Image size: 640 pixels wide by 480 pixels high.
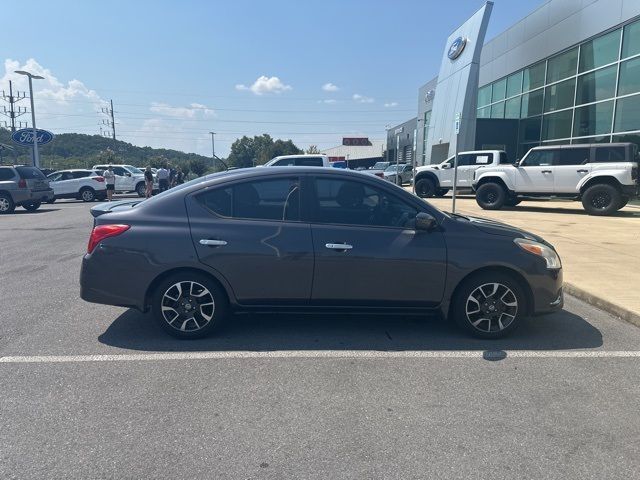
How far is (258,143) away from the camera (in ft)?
345

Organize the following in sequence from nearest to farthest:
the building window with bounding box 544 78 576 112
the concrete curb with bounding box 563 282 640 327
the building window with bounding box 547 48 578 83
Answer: the concrete curb with bounding box 563 282 640 327 → the building window with bounding box 547 48 578 83 → the building window with bounding box 544 78 576 112

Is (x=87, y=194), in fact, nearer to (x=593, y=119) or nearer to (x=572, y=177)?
(x=572, y=177)

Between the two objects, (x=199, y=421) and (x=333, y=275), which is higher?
(x=333, y=275)

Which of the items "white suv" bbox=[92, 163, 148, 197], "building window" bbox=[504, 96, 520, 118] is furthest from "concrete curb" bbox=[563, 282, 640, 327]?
"white suv" bbox=[92, 163, 148, 197]

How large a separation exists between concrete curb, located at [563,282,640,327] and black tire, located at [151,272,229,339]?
14.0 feet

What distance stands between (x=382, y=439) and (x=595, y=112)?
1974 centimetres

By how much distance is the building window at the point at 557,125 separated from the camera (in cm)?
2056

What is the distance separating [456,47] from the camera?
28125 millimetres

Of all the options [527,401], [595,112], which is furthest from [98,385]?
[595,112]

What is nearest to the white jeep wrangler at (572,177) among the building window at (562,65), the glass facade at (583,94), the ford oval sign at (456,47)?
the glass facade at (583,94)

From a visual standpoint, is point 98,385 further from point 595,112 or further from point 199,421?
point 595,112

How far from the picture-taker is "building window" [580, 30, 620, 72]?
17.5m

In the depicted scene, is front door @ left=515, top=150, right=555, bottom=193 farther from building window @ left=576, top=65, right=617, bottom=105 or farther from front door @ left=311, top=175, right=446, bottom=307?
front door @ left=311, top=175, right=446, bottom=307

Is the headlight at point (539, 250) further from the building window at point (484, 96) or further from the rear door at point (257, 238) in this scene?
the building window at point (484, 96)
